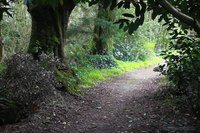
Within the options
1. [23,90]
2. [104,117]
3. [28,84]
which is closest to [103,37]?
[104,117]

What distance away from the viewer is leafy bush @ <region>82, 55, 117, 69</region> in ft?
60.4

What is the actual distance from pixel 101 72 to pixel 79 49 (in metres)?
3.12

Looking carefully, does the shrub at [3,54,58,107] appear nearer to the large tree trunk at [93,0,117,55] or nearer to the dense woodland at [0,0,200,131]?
the dense woodland at [0,0,200,131]

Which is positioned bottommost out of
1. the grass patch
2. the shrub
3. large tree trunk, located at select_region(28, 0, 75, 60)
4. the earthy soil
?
the earthy soil

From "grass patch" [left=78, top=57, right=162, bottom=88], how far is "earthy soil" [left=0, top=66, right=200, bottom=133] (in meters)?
2.65

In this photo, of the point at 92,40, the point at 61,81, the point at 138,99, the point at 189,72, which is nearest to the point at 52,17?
the point at 61,81

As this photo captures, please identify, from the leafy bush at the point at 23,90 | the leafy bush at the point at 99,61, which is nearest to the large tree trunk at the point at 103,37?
the leafy bush at the point at 99,61

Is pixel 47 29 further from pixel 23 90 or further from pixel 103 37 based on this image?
pixel 103 37

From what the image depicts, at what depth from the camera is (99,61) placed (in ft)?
61.9

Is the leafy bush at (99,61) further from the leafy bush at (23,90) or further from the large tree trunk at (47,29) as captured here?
the leafy bush at (23,90)

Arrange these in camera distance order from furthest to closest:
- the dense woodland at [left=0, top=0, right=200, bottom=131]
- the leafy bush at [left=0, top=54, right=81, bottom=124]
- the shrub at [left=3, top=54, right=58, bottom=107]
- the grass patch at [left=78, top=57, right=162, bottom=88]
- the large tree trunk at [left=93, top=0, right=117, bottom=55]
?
the large tree trunk at [left=93, top=0, right=117, bottom=55] < the grass patch at [left=78, top=57, right=162, bottom=88] < the shrub at [left=3, top=54, right=58, bottom=107] < the leafy bush at [left=0, top=54, right=81, bottom=124] < the dense woodland at [left=0, top=0, right=200, bottom=131]

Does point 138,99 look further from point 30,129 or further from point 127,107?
point 30,129

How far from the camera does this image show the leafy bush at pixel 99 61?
18.4m

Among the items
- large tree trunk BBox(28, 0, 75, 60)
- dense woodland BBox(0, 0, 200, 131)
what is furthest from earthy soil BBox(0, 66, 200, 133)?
large tree trunk BBox(28, 0, 75, 60)
